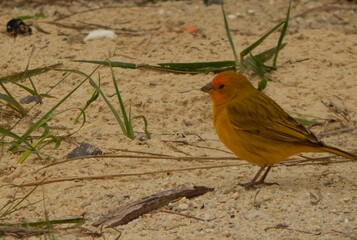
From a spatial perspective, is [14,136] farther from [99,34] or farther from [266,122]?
[99,34]

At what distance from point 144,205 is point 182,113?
162 cm

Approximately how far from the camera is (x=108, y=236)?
467cm

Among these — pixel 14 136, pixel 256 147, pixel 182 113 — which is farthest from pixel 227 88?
pixel 14 136

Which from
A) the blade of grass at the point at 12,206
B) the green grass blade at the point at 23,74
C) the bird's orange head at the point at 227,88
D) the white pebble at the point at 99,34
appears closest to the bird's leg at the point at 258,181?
the bird's orange head at the point at 227,88

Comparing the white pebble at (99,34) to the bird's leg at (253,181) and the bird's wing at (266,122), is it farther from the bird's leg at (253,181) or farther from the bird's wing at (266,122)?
the bird's leg at (253,181)

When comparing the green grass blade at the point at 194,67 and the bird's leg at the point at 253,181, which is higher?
the green grass blade at the point at 194,67

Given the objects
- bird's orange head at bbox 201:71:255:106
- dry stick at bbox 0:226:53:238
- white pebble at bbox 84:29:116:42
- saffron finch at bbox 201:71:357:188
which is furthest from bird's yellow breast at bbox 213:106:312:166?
white pebble at bbox 84:29:116:42

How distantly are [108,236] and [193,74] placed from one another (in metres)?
2.51

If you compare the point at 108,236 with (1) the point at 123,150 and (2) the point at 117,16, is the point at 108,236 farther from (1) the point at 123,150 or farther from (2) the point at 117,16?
(2) the point at 117,16

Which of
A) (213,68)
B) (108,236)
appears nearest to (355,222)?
(108,236)

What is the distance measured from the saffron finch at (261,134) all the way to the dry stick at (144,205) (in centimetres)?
32

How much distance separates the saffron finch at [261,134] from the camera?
5234 millimetres

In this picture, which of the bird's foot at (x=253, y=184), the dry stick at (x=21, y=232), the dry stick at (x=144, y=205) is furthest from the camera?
the bird's foot at (x=253, y=184)

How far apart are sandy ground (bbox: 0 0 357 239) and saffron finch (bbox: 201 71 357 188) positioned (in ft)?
0.55
